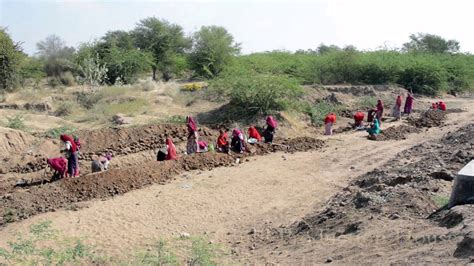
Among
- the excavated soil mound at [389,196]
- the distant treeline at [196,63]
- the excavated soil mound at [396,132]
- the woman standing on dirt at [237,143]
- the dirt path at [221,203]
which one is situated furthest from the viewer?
the distant treeline at [196,63]

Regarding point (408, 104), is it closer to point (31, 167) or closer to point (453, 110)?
point (453, 110)

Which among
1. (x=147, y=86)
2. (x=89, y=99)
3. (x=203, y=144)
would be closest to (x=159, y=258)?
(x=203, y=144)

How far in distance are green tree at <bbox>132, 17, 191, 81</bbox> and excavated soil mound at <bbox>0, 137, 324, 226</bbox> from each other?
20559 mm

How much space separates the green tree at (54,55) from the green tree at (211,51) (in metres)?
7.96

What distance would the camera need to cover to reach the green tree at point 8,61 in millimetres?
25688

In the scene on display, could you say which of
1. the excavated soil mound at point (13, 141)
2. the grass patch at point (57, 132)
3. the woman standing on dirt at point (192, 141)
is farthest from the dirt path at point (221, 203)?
the grass patch at point (57, 132)

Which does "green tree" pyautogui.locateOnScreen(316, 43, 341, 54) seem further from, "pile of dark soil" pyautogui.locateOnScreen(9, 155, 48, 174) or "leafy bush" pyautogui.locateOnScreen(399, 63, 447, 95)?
"pile of dark soil" pyautogui.locateOnScreen(9, 155, 48, 174)

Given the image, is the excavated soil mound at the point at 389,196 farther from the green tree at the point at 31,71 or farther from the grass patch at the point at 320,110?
the green tree at the point at 31,71

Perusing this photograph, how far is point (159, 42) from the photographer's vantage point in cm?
3434

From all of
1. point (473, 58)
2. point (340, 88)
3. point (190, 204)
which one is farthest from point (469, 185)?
point (473, 58)

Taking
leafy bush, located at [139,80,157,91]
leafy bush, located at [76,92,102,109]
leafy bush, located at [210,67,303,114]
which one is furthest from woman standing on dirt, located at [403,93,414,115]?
leafy bush, located at [76,92,102,109]

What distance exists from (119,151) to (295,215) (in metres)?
7.17

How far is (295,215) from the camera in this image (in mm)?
10070

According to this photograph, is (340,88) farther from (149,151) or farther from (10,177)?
(10,177)
